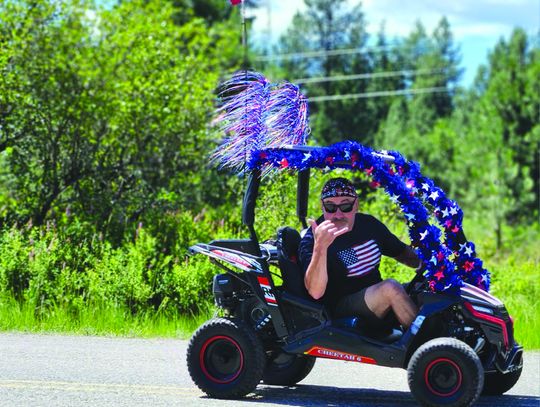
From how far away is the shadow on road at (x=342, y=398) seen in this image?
277 inches

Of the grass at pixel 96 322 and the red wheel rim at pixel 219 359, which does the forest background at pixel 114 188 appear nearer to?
the grass at pixel 96 322

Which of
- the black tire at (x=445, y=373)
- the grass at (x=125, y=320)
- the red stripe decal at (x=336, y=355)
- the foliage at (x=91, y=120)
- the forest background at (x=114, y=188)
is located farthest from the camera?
the foliage at (x=91, y=120)

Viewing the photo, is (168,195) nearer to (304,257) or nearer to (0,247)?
(0,247)

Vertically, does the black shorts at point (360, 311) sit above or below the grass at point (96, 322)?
above

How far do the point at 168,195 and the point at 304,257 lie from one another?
814 cm

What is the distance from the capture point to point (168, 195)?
15.0 m

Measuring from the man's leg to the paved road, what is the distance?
713 millimetres

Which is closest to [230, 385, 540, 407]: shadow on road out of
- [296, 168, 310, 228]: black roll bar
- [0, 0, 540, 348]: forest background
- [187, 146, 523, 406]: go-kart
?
[187, 146, 523, 406]: go-kart

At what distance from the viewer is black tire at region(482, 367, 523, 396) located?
7.23 meters

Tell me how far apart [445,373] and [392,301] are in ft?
1.93

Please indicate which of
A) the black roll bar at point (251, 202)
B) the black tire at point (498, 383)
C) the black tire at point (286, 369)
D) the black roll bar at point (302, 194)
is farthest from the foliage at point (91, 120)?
the black tire at point (498, 383)

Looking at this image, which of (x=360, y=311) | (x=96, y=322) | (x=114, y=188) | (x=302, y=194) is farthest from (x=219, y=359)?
(x=114, y=188)

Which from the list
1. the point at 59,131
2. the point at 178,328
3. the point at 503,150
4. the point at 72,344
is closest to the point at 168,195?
the point at 59,131

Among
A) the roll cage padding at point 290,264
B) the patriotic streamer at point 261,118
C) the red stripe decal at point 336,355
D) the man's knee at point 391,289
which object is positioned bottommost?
the red stripe decal at point 336,355
